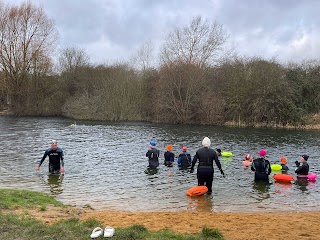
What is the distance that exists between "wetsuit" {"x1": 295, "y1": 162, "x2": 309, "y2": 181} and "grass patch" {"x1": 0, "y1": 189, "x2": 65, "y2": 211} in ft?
34.9

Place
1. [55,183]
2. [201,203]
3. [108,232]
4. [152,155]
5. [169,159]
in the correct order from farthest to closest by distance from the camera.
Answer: [169,159] < [152,155] < [55,183] < [201,203] < [108,232]

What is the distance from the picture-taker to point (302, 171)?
15578 millimetres

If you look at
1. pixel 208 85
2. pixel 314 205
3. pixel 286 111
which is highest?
pixel 208 85

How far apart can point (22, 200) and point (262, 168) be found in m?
9.50

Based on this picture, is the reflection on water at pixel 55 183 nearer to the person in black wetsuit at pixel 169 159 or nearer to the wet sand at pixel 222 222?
the wet sand at pixel 222 222

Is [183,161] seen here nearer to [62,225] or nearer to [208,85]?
[62,225]

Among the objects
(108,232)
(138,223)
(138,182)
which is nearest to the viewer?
(108,232)

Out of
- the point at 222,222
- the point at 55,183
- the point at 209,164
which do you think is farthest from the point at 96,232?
the point at 55,183

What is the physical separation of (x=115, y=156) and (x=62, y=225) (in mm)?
14261

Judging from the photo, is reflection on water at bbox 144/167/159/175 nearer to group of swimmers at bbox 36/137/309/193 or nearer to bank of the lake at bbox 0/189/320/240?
group of swimmers at bbox 36/137/309/193

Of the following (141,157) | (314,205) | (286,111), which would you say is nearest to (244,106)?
(286,111)

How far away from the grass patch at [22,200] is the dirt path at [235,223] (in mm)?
1485

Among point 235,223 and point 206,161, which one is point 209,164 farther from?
point 235,223

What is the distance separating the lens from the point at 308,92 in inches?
1807
